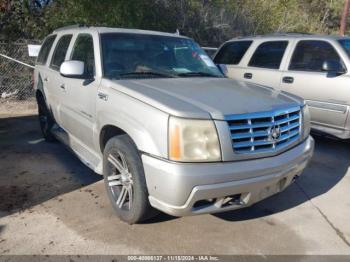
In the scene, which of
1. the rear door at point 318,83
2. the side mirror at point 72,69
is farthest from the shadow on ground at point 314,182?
the side mirror at point 72,69

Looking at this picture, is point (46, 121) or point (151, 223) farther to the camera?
point (46, 121)

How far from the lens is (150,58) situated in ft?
13.7

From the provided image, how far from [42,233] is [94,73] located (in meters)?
1.68

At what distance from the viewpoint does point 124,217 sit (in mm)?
3465

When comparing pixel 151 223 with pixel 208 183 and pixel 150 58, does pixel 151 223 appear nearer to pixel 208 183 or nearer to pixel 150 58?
pixel 208 183

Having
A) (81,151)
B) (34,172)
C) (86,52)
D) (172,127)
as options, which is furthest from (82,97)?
(172,127)

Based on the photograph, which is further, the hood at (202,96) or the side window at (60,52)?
the side window at (60,52)

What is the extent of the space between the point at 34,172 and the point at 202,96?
106 inches

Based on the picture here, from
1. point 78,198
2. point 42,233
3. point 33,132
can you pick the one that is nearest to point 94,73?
point 78,198

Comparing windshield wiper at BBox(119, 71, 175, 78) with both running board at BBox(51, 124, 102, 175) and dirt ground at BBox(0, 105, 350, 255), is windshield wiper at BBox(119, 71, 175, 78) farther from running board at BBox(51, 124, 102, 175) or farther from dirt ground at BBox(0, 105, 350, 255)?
dirt ground at BBox(0, 105, 350, 255)

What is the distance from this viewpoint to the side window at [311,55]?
19.5 ft

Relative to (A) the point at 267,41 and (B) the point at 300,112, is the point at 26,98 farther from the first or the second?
(B) the point at 300,112

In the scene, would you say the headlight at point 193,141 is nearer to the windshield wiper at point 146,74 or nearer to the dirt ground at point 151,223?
the dirt ground at point 151,223

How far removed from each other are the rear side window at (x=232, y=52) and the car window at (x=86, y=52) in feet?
12.6
